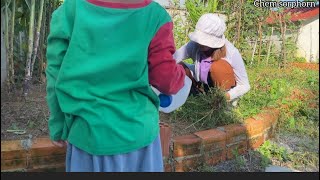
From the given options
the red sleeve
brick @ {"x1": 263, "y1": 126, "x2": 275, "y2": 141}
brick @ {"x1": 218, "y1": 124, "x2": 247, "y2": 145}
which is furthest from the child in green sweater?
brick @ {"x1": 263, "y1": 126, "x2": 275, "y2": 141}

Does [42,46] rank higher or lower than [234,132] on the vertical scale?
higher

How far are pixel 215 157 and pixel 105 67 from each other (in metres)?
1.17

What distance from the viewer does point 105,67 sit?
3.41 feet

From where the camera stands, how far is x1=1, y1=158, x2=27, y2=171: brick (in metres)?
1.55

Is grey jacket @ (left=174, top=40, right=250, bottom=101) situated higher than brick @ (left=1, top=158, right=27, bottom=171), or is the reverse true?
grey jacket @ (left=174, top=40, right=250, bottom=101)

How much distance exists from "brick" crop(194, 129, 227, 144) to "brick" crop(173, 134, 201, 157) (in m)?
0.04

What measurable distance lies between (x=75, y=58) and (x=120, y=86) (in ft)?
0.48

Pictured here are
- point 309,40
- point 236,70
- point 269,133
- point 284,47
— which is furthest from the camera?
point 284,47

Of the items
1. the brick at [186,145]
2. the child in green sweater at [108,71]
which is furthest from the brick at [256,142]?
the child in green sweater at [108,71]

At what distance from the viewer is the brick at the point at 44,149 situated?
161 centimetres

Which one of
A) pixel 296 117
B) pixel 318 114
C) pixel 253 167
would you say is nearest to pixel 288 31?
pixel 296 117

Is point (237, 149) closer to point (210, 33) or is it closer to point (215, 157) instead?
point (215, 157)

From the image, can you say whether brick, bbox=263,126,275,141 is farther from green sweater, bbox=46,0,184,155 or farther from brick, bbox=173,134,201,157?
green sweater, bbox=46,0,184,155

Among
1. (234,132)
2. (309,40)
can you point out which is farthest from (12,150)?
(309,40)
